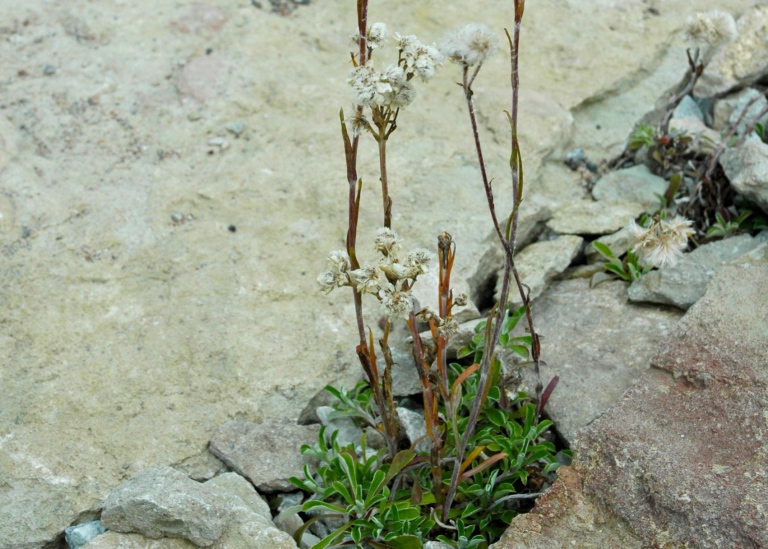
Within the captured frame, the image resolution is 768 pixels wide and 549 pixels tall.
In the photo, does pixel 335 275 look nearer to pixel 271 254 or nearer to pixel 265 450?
pixel 265 450

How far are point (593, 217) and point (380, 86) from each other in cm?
200

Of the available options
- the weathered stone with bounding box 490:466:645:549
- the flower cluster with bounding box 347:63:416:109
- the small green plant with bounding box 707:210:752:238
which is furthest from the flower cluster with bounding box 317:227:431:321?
the small green plant with bounding box 707:210:752:238

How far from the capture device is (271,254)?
3.84 metres

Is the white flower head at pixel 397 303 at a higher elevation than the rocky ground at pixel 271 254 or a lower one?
higher

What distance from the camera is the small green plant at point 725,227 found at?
373 cm

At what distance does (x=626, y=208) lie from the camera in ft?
13.2

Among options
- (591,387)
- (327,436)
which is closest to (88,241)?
(327,436)

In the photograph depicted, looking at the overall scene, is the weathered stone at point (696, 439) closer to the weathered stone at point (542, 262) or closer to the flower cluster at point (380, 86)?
the weathered stone at point (542, 262)

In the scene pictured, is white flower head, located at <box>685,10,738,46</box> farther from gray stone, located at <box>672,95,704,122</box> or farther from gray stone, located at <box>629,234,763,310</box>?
gray stone, located at <box>629,234,763,310</box>

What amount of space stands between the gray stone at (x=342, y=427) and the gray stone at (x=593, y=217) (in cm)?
142

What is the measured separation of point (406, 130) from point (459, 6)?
120 centimetres

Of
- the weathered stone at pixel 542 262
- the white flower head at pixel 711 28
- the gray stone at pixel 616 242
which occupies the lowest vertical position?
the weathered stone at pixel 542 262

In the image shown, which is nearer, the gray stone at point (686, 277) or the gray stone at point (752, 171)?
the gray stone at point (686, 277)

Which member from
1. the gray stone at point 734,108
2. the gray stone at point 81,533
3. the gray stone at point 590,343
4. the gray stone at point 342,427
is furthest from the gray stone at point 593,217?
the gray stone at point 81,533
